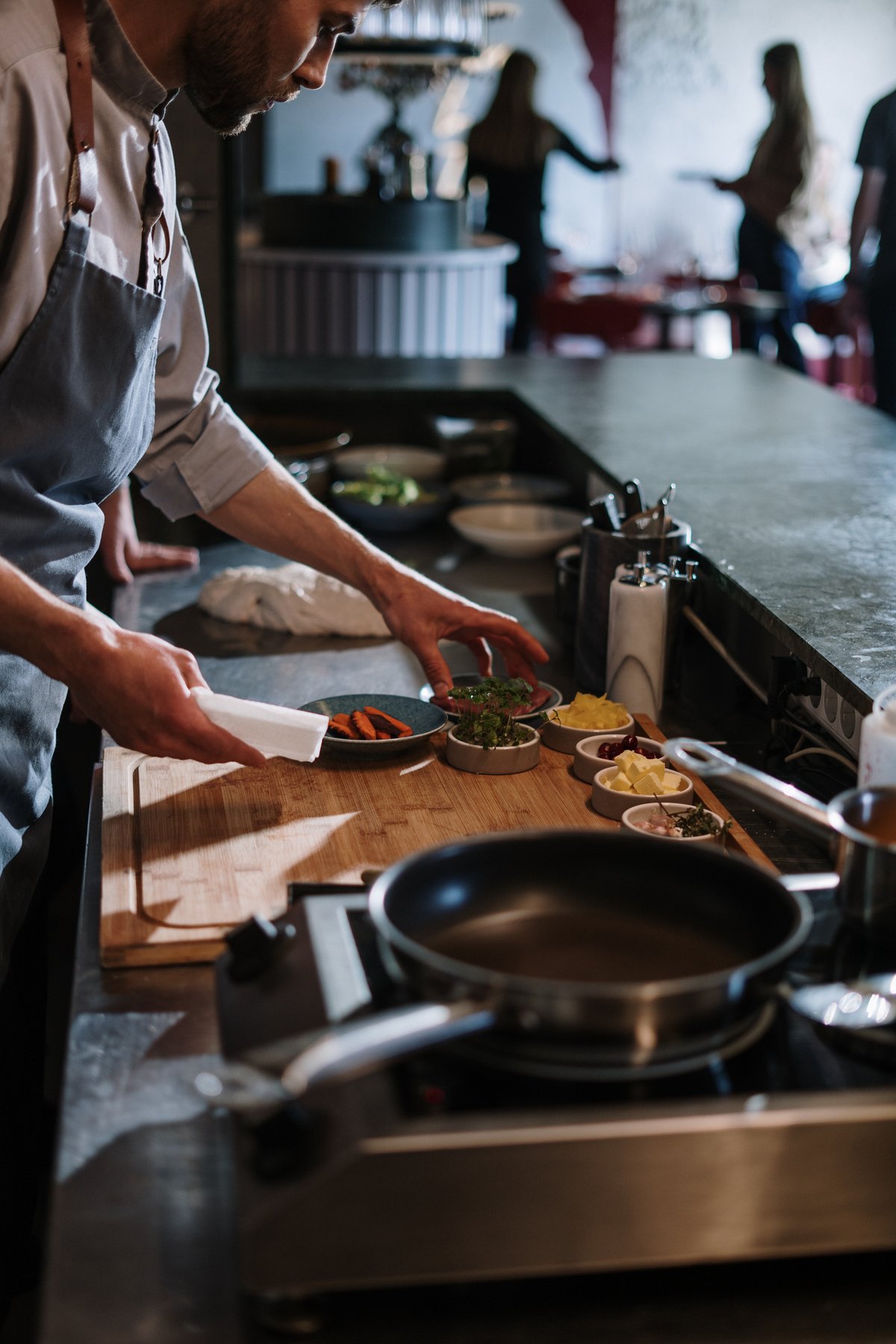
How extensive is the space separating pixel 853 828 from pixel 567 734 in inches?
22.8

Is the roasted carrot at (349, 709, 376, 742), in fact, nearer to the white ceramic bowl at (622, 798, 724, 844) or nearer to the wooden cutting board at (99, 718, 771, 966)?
the wooden cutting board at (99, 718, 771, 966)

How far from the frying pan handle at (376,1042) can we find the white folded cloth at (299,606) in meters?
1.26

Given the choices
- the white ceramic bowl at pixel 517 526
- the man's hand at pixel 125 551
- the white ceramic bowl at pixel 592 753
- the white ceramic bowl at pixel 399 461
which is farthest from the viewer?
the white ceramic bowl at pixel 399 461

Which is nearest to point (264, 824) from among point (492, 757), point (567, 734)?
point (492, 757)

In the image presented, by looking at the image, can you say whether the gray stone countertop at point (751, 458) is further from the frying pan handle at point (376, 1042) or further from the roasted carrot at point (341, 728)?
the frying pan handle at point (376, 1042)

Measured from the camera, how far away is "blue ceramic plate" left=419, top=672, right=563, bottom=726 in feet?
5.02

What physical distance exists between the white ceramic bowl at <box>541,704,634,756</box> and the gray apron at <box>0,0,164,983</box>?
0.53 meters

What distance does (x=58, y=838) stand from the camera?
1888 mm

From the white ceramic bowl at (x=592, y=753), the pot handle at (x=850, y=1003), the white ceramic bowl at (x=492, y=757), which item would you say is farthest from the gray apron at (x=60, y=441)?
the pot handle at (x=850, y=1003)

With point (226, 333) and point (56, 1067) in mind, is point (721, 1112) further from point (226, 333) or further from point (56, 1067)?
point (226, 333)

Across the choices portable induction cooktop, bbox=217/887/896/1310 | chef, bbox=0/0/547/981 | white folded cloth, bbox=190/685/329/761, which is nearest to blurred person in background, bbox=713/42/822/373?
chef, bbox=0/0/547/981

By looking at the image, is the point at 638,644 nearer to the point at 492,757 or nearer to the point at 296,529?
the point at 492,757

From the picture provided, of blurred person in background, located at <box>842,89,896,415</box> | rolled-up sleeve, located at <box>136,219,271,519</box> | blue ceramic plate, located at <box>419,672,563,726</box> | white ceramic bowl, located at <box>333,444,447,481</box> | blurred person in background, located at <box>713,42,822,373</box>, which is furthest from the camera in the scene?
blurred person in background, located at <box>713,42,822,373</box>

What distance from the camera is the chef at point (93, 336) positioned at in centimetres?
111
